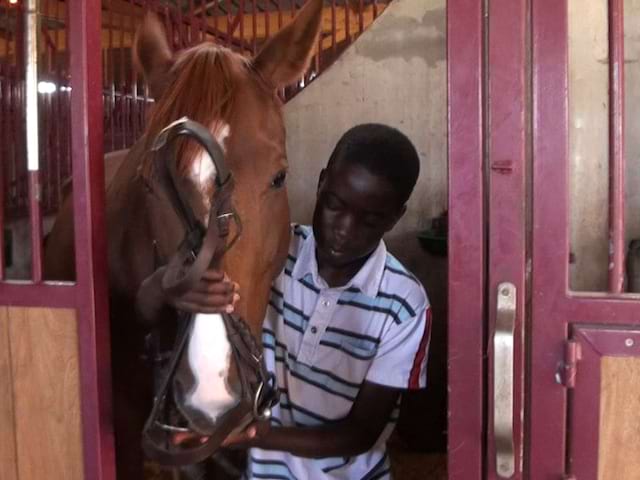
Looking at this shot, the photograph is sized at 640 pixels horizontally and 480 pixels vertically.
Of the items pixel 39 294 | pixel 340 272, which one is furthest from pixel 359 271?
pixel 39 294

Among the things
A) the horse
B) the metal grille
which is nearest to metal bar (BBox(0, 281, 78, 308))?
the horse

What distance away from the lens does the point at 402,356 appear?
1.52 meters

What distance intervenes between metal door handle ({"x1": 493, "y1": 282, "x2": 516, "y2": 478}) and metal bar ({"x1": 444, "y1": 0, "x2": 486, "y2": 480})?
0.12ft

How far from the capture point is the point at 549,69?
1004 millimetres

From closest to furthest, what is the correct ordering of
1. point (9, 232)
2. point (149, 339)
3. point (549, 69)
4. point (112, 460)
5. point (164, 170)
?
point (549, 69)
point (164, 170)
point (112, 460)
point (149, 339)
point (9, 232)

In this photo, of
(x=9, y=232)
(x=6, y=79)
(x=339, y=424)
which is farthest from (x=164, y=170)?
(x=6, y=79)

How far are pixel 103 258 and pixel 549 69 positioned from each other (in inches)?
31.4

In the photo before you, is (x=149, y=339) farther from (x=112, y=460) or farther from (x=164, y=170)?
(x=164, y=170)

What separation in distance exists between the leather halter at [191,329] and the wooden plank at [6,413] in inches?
12.1

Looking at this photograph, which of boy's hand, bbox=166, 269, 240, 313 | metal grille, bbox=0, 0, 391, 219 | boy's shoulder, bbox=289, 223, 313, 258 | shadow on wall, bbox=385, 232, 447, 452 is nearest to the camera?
boy's hand, bbox=166, 269, 240, 313

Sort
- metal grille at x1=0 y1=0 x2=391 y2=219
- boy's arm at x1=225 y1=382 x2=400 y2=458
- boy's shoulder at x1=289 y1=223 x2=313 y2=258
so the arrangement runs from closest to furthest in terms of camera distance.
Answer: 1. boy's arm at x1=225 y1=382 x2=400 y2=458
2. boy's shoulder at x1=289 y1=223 x2=313 y2=258
3. metal grille at x1=0 y1=0 x2=391 y2=219

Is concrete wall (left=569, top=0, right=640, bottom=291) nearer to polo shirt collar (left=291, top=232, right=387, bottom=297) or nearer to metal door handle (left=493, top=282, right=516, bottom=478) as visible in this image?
polo shirt collar (left=291, top=232, right=387, bottom=297)

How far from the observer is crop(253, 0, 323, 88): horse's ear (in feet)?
4.73

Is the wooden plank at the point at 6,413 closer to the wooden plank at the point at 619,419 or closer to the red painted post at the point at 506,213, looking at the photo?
the red painted post at the point at 506,213
